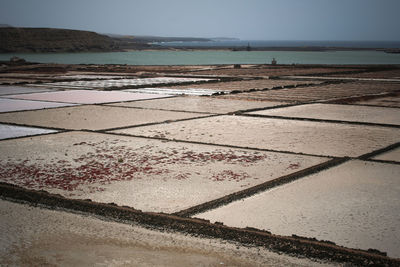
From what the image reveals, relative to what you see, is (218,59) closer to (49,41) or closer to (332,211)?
(332,211)

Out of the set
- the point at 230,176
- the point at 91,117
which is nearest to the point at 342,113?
→ the point at 91,117

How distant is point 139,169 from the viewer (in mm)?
5664

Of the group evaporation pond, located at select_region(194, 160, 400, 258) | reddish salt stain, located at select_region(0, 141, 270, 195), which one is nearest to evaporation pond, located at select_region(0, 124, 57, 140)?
reddish salt stain, located at select_region(0, 141, 270, 195)

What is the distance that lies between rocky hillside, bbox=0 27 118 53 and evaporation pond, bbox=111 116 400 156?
82652 millimetres

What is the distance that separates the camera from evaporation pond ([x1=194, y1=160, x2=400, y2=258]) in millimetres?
3799

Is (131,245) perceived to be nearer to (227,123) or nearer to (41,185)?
(41,185)

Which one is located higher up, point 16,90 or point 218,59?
point 218,59

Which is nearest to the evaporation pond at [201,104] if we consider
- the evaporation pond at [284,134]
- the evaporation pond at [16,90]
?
the evaporation pond at [284,134]

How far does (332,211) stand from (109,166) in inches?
101

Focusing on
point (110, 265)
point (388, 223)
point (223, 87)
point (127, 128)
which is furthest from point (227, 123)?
point (223, 87)

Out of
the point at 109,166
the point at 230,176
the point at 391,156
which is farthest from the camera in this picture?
the point at 391,156

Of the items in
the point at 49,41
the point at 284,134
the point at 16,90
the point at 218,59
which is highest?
the point at 49,41

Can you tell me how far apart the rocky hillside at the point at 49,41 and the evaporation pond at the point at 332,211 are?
8656 cm

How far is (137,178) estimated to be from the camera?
529 centimetres
